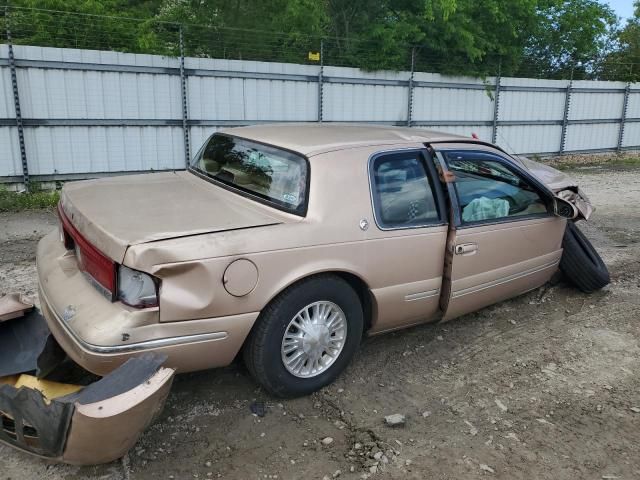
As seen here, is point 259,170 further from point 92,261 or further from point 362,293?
point 92,261

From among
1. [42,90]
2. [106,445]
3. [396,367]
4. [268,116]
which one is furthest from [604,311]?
[42,90]

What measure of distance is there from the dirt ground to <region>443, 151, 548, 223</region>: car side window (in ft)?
3.23

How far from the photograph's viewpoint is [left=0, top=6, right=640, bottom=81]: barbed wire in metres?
9.61

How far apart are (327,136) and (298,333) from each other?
140 centimetres

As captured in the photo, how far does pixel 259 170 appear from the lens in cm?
378

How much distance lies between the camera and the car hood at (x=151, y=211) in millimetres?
2932

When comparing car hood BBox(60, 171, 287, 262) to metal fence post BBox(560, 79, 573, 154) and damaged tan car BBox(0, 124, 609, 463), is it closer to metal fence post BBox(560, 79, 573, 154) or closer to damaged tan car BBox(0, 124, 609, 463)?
damaged tan car BBox(0, 124, 609, 463)

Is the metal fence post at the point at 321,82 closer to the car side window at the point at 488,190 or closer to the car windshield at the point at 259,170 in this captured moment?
the car windshield at the point at 259,170

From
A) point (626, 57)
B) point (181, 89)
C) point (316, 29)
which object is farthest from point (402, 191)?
point (626, 57)

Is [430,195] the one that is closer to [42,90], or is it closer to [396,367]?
[396,367]

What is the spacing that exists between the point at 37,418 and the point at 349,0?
13.2 meters

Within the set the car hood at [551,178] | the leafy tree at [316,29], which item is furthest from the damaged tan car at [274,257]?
the leafy tree at [316,29]

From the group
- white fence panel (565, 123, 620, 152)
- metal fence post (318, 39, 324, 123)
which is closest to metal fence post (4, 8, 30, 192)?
metal fence post (318, 39, 324, 123)

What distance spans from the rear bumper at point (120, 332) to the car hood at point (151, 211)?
29cm
